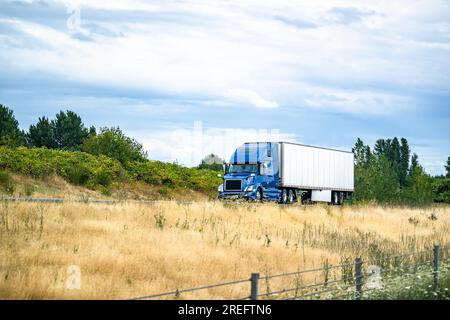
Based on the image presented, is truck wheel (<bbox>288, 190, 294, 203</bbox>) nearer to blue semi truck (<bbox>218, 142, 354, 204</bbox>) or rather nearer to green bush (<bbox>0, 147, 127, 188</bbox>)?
blue semi truck (<bbox>218, 142, 354, 204</bbox>)

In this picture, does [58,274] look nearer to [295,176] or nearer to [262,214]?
[262,214]

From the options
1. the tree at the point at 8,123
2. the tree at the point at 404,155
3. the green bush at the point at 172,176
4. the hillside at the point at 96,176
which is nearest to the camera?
the hillside at the point at 96,176

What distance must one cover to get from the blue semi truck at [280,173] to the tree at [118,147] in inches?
632

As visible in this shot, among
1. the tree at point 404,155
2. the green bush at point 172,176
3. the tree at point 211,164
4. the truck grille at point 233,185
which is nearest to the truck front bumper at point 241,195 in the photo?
the truck grille at point 233,185

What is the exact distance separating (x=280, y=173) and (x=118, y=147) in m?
22.3

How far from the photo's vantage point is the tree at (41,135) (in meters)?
99.8

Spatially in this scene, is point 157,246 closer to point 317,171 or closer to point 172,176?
point 317,171

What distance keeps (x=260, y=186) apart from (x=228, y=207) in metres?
11.7

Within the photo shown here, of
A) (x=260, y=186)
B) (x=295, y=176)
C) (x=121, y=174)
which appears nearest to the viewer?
(x=260, y=186)

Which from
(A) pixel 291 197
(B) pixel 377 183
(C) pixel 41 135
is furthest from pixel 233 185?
(C) pixel 41 135

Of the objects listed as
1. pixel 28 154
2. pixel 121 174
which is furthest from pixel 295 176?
pixel 28 154

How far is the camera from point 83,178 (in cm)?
4562

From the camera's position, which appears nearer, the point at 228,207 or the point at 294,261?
the point at 294,261

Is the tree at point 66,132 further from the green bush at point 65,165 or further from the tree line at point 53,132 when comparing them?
the green bush at point 65,165
